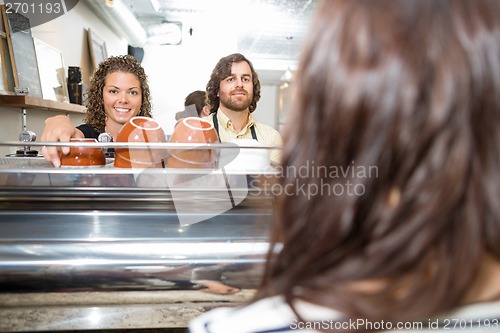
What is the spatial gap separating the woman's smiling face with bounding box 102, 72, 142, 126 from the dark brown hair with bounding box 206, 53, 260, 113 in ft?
2.55

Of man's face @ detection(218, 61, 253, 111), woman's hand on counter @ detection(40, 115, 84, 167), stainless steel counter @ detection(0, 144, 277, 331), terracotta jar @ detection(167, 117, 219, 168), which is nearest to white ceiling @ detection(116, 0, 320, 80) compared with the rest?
man's face @ detection(218, 61, 253, 111)

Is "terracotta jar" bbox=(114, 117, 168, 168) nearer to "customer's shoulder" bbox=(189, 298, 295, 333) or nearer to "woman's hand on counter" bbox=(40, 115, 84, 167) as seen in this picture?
"woman's hand on counter" bbox=(40, 115, 84, 167)

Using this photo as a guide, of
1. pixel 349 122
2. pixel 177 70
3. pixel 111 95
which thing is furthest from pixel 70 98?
pixel 349 122

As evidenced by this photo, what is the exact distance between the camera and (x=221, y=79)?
2.96 meters

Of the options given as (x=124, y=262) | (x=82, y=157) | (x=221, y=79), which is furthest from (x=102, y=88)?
(x=124, y=262)

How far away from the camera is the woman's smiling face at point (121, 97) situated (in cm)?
224

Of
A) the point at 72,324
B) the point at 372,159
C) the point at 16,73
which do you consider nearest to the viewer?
the point at 372,159

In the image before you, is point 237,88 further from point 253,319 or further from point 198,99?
point 253,319

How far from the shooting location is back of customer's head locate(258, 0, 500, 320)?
363mm

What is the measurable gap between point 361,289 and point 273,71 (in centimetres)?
1322

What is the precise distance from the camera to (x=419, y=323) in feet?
1.39

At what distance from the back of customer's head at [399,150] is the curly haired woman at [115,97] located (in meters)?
1.85

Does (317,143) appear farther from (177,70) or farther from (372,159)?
(177,70)

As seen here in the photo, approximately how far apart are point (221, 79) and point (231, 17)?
515 centimetres
